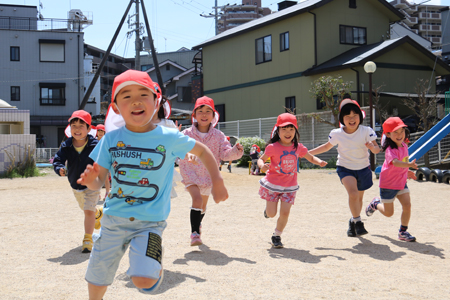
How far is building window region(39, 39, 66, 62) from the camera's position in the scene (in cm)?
3634

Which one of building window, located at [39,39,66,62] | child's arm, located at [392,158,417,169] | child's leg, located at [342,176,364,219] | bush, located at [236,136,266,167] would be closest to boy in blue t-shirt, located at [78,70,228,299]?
child's leg, located at [342,176,364,219]

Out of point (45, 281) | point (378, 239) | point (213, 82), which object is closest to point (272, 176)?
point (378, 239)

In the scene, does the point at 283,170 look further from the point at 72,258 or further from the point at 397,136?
the point at 72,258

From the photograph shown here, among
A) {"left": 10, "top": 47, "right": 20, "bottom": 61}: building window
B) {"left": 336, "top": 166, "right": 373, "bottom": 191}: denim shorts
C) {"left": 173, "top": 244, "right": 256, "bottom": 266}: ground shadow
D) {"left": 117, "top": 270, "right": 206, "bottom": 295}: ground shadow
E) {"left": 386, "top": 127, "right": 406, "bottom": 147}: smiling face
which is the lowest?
{"left": 117, "top": 270, "right": 206, "bottom": 295}: ground shadow

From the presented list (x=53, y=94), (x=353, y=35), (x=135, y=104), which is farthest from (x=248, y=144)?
(x=53, y=94)

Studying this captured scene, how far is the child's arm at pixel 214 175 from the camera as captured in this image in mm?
2768

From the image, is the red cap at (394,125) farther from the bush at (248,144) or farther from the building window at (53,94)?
the building window at (53,94)

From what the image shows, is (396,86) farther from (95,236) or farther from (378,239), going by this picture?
(95,236)

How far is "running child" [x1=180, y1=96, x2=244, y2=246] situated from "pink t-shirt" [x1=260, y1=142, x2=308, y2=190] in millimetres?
515

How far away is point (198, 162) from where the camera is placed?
5.32m

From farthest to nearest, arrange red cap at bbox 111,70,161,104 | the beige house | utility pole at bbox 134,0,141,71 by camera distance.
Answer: utility pole at bbox 134,0,141,71 → the beige house → red cap at bbox 111,70,161,104

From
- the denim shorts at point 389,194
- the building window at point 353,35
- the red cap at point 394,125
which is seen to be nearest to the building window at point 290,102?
the building window at point 353,35

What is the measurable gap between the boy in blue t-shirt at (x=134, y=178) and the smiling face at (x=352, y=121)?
11.3ft

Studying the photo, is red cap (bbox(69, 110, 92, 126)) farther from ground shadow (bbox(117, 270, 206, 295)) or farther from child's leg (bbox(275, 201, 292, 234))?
child's leg (bbox(275, 201, 292, 234))
